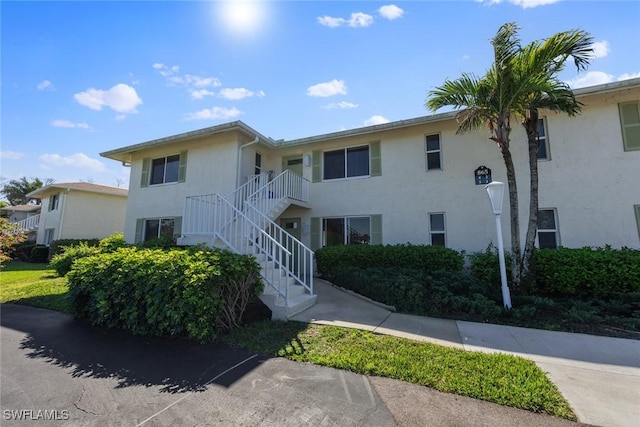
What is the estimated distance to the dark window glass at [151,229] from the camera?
1188 centimetres

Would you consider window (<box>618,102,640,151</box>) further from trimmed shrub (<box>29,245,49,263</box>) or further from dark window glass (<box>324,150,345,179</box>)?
trimmed shrub (<box>29,245,49,263</box>)

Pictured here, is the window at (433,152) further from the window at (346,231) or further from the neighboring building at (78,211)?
the neighboring building at (78,211)

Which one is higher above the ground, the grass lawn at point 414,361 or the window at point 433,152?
the window at point 433,152

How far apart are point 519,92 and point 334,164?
6321mm

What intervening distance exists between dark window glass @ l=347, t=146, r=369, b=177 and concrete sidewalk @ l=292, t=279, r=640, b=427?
5.56 metres

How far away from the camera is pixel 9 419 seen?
8.68 ft

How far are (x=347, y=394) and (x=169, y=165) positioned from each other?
39.8 feet

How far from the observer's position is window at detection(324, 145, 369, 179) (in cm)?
1080

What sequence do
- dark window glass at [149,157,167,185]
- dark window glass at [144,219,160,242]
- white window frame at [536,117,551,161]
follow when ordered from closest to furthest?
white window frame at [536,117,551,161] < dark window glass at [144,219,160,242] < dark window glass at [149,157,167,185]

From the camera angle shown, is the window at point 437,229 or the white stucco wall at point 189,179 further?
the white stucco wall at point 189,179

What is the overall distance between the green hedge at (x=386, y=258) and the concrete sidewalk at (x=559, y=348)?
7.29 ft

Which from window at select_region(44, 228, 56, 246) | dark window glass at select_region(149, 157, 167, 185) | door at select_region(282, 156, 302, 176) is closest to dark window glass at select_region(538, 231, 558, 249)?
door at select_region(282, 156, 302, 176)

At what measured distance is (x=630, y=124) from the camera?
7.74 m

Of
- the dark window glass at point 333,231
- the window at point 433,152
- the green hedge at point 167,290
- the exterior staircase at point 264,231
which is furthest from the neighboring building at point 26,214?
the window at point 433,152
